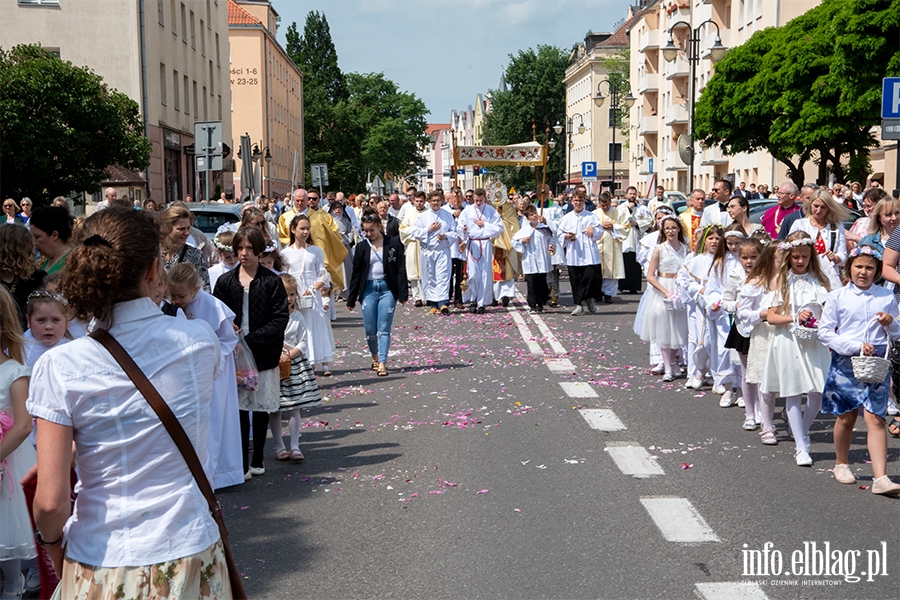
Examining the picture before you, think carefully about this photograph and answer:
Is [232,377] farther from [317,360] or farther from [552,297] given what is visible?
[552,297]

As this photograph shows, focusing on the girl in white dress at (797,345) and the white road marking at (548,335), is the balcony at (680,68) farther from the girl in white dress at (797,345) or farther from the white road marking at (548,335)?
the girl in white dress at (797,345)

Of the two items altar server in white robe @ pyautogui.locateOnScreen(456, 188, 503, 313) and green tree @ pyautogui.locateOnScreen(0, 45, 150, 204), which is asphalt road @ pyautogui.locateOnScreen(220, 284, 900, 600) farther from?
green tree @ pyautogui.locateOnScreen(0, 45, 150, 204)

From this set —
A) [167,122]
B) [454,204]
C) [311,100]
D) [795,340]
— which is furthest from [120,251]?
[311,100]

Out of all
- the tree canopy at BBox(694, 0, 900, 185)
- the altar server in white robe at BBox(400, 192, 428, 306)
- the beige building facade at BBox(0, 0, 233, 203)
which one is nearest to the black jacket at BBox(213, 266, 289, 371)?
the altar server in white robe at BBox(400, 192, 428, 306)

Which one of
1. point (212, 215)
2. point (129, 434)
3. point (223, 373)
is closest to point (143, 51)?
point (212, 215)

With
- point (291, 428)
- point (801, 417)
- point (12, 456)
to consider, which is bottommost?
Answer: point (291, 428)

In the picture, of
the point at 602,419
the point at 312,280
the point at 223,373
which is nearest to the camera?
the point at 223,373

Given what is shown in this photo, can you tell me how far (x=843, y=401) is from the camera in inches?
271

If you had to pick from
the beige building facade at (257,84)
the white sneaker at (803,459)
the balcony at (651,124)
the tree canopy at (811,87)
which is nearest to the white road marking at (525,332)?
the white sneaker at (803,459)

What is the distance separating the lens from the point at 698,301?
10.4m

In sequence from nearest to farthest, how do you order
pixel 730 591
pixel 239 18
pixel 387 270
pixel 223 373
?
pixel 730 591
pixel 223 373
pixel 387 270
pixel 239 18

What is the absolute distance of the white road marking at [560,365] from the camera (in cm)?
1205

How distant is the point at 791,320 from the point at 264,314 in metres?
3.57

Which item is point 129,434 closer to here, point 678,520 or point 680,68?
point 678,520
